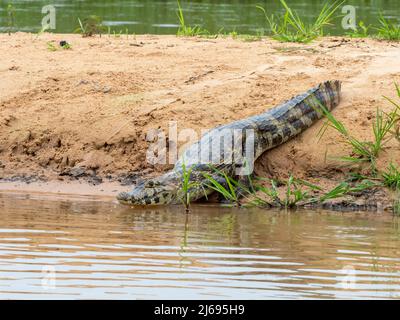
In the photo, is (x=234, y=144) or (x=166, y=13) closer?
(x=234, y=144)

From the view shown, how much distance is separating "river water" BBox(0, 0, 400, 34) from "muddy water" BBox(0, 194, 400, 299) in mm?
6122

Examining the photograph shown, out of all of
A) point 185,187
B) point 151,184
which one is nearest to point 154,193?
point 151,184

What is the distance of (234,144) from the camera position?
7832mm

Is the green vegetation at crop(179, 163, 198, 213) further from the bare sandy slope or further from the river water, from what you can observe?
the river water

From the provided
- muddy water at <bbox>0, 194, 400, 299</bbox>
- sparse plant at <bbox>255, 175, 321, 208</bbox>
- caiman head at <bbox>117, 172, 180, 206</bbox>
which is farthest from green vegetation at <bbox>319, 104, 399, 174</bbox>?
caiman head at <bbox>117, 172, 180, 206</bbox>

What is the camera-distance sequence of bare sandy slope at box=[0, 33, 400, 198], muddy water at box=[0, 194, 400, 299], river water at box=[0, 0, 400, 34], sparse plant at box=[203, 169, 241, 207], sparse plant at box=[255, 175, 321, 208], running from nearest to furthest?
muddy water at box=[0, 194, 400, 299] → sparse plant at box=[255, 175, 321, 208] → sparse plant at box=[203, 169, 241, 207] → bare sandy slope at box=[0, 33, 400, 198] → river water at box=[0, 0, 400, 34]

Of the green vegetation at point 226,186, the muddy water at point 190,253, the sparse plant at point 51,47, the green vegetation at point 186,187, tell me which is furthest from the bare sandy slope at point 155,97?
the muddy water at point 190,253

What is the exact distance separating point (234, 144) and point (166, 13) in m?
7.83

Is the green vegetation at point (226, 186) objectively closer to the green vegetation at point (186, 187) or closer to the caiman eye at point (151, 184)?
the green vegetation at point (186, 187)

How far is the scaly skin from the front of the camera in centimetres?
743

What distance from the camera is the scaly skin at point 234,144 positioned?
743 cm

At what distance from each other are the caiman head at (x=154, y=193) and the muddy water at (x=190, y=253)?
0.11 meters

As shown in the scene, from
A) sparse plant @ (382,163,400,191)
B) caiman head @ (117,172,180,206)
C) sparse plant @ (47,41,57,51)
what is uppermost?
sparse plant @ (47,41,57,51)

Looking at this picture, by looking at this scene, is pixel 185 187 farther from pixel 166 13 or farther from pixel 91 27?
pixel 166 13
